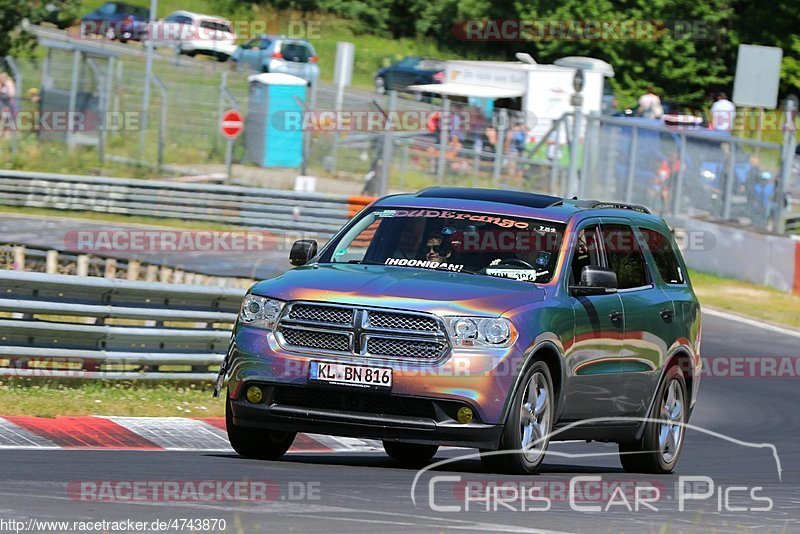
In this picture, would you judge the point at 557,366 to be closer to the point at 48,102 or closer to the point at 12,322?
the point at 12,322

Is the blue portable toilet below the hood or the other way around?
below

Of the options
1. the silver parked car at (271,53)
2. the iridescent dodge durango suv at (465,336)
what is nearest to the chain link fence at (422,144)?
the iridescent dodge durango suv at (465,336)

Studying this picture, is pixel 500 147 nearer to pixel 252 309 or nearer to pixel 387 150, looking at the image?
pixel 387 150

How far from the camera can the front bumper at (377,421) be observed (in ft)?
29.3

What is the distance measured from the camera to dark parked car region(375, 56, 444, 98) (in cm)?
5118

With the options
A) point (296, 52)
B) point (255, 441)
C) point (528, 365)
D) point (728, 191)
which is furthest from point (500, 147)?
point (296, 52)

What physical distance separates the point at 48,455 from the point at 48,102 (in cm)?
2356

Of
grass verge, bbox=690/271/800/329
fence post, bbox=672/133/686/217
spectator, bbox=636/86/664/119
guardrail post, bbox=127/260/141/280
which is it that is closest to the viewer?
guardrail post, bbox=127/260/141/280

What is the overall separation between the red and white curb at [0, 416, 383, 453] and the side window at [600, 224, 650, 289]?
2264mm

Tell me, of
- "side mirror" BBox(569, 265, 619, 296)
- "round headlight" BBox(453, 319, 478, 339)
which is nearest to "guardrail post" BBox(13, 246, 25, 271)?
"side mirror" BBox(569, 265, 619, 296)

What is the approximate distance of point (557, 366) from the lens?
947cm

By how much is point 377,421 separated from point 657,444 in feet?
8.89

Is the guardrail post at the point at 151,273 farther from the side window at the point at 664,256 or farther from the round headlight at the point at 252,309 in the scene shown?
the round headlight at the point at 252,309

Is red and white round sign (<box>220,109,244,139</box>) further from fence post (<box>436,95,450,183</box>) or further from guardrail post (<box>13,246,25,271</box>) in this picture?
guardrail post (<box>13,246,25,271</box>)
